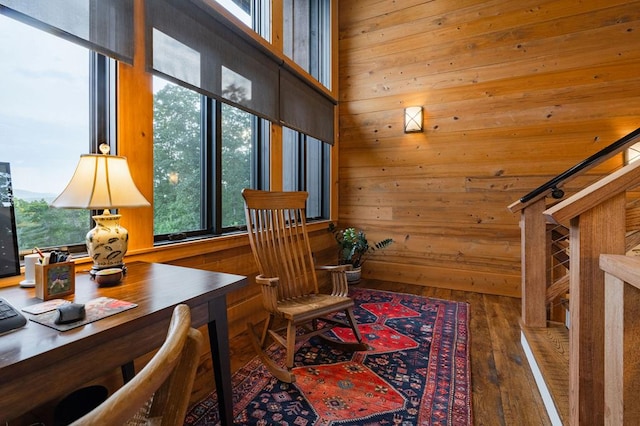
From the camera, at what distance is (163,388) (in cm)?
51

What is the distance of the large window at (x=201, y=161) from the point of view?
1.93 m

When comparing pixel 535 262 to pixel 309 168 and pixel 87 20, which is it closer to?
pixel 309 168

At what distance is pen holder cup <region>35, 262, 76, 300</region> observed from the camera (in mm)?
991

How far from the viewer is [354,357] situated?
1981 mm

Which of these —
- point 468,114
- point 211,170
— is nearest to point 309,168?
point 211,170

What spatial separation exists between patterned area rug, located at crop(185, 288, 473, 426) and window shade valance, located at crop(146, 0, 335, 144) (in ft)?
5.94

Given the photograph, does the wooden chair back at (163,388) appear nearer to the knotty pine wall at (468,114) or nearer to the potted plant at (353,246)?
the potted plant at (353,246)

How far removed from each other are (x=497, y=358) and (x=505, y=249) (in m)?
1.63

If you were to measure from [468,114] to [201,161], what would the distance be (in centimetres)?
284

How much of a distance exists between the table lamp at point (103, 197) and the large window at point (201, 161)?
0.61 m

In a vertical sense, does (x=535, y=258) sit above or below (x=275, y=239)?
below

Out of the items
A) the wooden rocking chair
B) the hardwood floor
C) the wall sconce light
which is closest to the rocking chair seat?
the wooden rocking chair

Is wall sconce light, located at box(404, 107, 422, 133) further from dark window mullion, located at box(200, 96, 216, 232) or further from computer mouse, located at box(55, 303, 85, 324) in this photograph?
computer mouse, located at box(55, 303, 85, 324)

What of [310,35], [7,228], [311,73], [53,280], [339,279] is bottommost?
[339,279]
